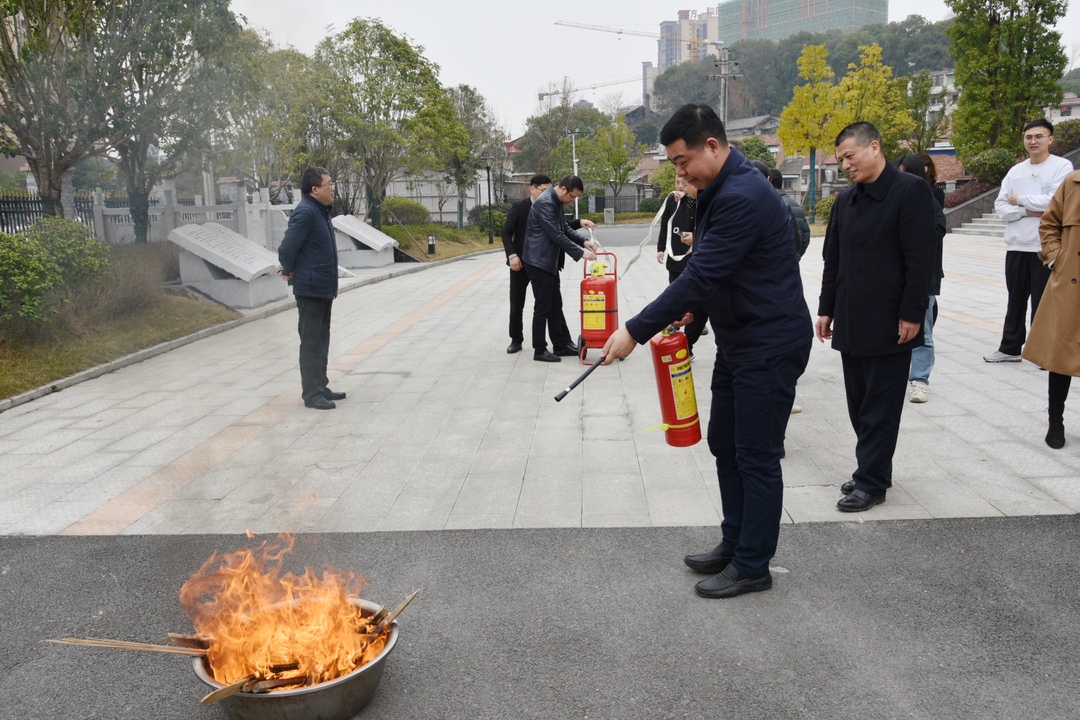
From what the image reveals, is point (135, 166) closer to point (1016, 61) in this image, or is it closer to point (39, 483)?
point (39, 483)

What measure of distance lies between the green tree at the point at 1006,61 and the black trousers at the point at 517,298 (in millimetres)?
25985

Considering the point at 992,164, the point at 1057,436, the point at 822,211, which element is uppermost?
the point at 992,164

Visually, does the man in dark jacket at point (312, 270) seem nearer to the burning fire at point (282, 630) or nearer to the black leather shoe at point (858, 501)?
the burning fire at point (282, 630)

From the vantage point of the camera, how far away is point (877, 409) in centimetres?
418

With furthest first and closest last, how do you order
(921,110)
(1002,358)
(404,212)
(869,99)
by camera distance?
(921,110), (869,99), (404,212), (1002,358)

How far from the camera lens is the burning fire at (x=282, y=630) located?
2580 mm

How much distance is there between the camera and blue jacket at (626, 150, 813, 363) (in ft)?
10.3

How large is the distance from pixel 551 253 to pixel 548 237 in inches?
6.7

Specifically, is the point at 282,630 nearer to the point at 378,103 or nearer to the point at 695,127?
the point at 695,127

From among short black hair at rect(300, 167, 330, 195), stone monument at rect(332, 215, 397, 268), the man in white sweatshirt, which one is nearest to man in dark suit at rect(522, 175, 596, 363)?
short black hair at rect(300, 167, 330, 195)

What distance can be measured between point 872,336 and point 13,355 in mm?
7776

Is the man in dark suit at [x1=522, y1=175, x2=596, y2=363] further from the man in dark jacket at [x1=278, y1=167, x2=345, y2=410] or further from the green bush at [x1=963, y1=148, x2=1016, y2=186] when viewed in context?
the green bush at [x1=963, y1=148, x2=1016, y2=186]

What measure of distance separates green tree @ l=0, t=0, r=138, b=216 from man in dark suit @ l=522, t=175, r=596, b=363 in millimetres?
6364

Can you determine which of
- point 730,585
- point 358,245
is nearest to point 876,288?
point 730,585
